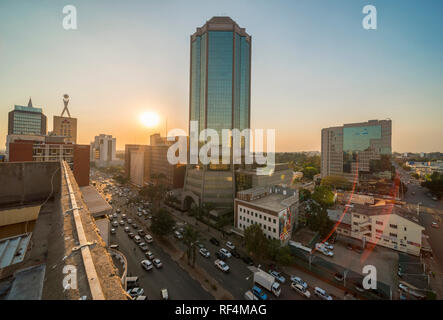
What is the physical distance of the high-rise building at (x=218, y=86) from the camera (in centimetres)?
4012

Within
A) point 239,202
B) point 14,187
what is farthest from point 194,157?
point 14,187

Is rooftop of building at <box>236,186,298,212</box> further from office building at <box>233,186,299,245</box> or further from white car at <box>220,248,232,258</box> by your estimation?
white car at <box>220,248,232,258</box>

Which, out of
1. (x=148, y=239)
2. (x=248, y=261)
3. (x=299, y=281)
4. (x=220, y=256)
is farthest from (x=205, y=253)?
(x=299, y=281)

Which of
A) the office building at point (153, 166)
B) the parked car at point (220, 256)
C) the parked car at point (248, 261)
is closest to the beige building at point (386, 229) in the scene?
the parked car at point (248, 261)

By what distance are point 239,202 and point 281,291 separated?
45.0ft

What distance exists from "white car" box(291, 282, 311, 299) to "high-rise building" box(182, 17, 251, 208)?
72.9 feet

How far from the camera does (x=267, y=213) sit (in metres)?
24.8

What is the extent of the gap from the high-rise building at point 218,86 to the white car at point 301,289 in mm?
22218

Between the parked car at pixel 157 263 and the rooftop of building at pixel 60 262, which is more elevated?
the rooftop of building at pixel 60 262

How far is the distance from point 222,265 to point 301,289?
26.8 feet

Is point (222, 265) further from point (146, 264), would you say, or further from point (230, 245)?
point (146, 264)

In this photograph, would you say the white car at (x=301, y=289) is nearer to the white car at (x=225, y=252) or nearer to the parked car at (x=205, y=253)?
the white car at (x=225, y=252)

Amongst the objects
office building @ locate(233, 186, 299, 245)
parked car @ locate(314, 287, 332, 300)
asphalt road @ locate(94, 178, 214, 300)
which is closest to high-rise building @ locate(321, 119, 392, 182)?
office building @ locate(233, 186, 299, 245)
